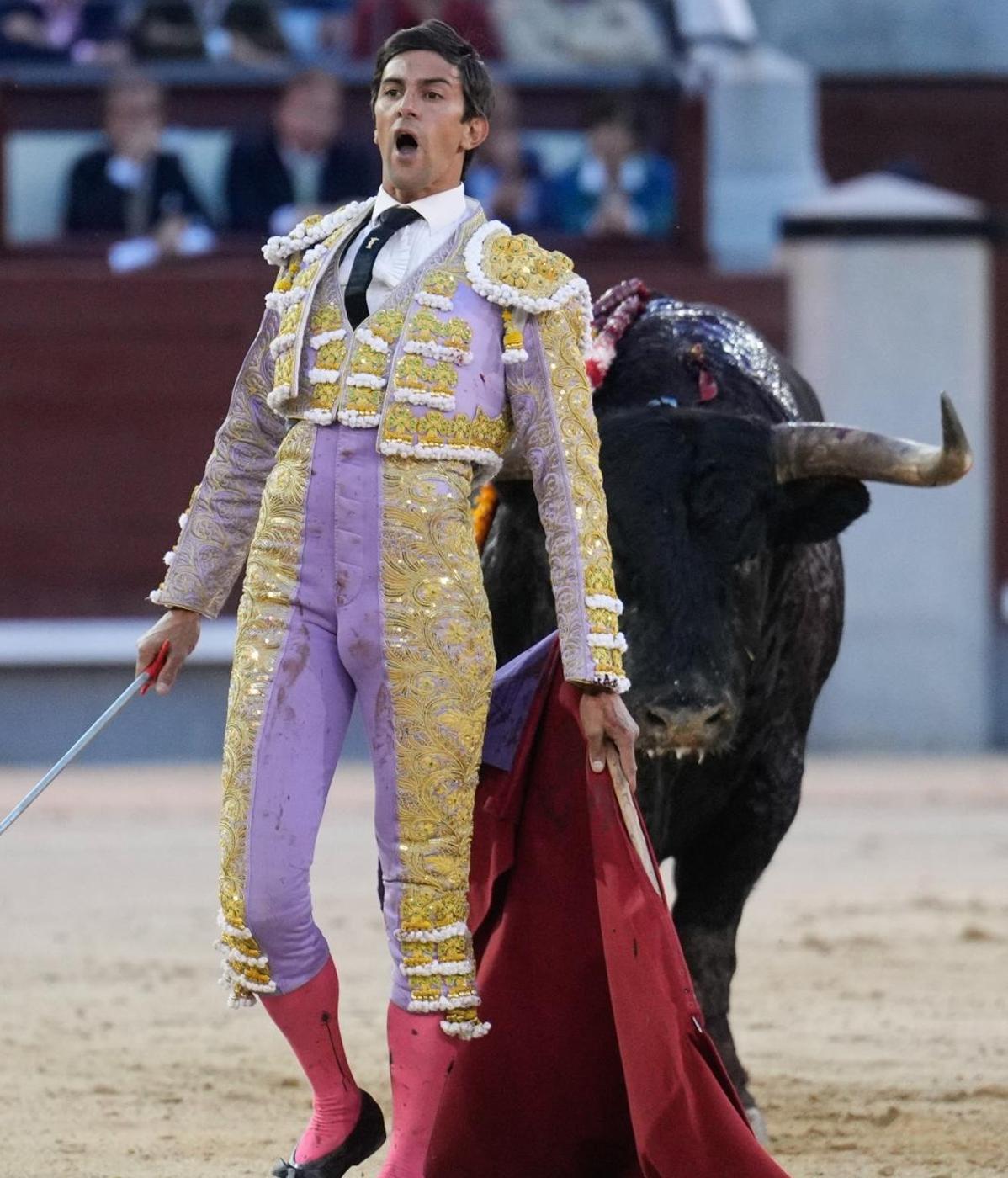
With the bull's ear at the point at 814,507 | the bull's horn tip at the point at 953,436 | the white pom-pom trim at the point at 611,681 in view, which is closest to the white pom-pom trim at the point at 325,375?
the white pom-pom trim at the point at 611,681

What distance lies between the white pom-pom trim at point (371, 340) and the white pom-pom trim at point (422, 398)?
0.05 m

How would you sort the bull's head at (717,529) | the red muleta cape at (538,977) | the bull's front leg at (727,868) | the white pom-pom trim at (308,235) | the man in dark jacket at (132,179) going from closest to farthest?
1. the white pom-pom trim at (308,235)
2. the red muleta cape at (538,977)
3. the bull's head at (717,529)
4. the bull's front leg at (727,868)
5. the man in dark jacket at (132,179)

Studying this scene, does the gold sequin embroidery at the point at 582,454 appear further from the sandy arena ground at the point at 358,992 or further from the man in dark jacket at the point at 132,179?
the man in dark jacket at the point at 132,179

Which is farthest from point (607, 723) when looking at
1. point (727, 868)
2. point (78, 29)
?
point (78, 29)

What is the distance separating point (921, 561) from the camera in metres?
9.56

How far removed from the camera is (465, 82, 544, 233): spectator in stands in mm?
9062

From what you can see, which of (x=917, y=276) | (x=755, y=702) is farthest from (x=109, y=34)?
(x=755, y=702)

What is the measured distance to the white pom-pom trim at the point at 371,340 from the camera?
302cm

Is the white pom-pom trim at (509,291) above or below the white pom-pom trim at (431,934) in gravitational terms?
above

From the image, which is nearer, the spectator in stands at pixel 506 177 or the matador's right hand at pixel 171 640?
the matador's right hand at pixel 171 640

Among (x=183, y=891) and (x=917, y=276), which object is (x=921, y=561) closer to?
(x=917, y=276)

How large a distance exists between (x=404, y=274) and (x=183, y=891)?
3.63 metres

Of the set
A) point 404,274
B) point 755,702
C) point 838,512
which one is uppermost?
point 404,274

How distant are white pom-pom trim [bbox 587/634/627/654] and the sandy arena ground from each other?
35.4 inches
